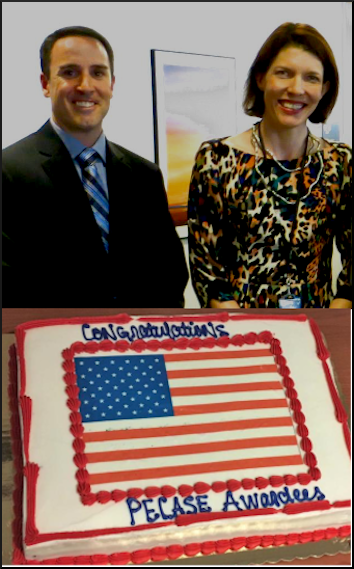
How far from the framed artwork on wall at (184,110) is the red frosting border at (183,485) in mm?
317

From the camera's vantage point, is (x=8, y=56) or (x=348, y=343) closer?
(x=8, y=56)

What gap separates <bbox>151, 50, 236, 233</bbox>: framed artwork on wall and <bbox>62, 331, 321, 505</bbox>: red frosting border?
0.32 meters

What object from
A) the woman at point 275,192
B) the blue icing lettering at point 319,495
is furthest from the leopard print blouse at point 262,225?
the blue icing lettering at point 319,495

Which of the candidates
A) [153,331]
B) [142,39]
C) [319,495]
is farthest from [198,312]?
[142,39]

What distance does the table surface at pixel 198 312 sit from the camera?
4.20 feet

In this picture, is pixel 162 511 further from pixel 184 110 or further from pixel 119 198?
pixel 184 110

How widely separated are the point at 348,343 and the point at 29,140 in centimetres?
93

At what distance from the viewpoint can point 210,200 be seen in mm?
1752

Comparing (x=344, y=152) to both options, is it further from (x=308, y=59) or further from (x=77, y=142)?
(x=77, y=142)

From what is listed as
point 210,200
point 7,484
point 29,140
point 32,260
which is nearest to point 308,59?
point 210,200

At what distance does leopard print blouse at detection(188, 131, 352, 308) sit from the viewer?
5.76 ft

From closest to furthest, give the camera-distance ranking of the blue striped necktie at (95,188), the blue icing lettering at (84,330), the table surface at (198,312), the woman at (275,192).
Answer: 1. the table surface at (198,312)
2. the blue icing lettering at (84,330)
3. the blue striped necktie at (95,188)
4. the woman at (275,192)

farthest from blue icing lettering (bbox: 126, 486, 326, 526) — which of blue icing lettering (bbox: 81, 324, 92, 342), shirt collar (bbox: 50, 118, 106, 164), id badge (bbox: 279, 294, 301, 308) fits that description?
shirt collar (bbox: 50, 118, 106, 164)

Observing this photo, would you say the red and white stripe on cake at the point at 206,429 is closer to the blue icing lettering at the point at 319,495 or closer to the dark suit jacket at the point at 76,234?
the blue icing lettering at the point at 319,495
